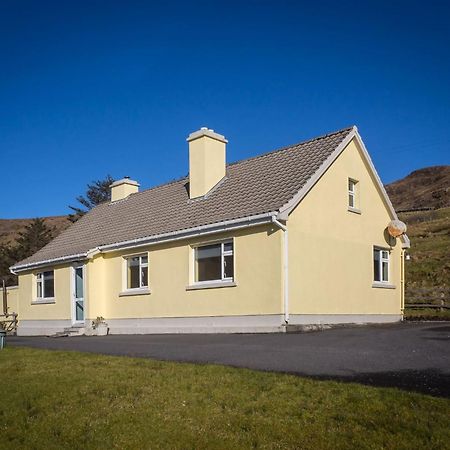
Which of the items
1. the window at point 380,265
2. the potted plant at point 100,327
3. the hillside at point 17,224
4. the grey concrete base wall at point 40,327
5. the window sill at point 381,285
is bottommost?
the grey concrete base wall at point 40,327

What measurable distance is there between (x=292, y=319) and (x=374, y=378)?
7.87 metres

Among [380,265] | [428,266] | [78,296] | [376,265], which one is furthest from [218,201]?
[428,266]

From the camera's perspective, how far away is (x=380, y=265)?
Answer: 20.8 meters

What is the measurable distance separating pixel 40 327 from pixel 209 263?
1046 centimetres

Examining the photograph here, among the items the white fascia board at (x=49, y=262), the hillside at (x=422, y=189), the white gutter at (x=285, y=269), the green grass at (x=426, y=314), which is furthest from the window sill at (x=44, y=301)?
the hillside at (x=422, y=189)

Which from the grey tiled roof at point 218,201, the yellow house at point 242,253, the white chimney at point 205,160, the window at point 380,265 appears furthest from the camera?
the window at point 380,265

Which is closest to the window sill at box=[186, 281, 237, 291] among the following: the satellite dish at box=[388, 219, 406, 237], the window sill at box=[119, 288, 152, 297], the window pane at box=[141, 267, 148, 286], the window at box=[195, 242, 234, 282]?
the window at box=[195, 242, 234, 282]

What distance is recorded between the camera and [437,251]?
34531 mm

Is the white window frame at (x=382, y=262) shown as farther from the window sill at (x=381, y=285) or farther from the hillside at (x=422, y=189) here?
the hillside at (x=422, y=189)

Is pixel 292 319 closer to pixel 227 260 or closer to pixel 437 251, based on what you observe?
pixel 227 260

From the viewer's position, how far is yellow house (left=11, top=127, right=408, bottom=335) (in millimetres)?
15867

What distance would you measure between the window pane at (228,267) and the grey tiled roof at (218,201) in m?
1.19

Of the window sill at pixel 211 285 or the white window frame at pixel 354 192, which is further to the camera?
the white window frame at pixel 354 192

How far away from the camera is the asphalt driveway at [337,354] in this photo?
770 cm
